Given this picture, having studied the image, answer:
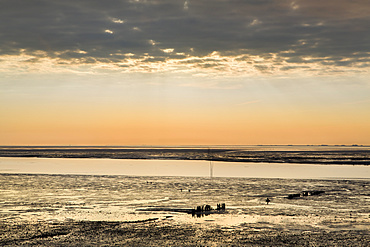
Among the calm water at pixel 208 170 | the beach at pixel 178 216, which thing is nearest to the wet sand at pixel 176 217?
the beach at pixel 178 216

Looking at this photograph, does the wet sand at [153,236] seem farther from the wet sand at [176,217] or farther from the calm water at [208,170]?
the calm water at [208,170]

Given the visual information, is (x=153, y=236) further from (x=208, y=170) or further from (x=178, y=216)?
(x=208, y=170)

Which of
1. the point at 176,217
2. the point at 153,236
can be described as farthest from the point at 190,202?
the point at 153,236

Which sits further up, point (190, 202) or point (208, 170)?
point (208, 170)

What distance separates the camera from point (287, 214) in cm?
3116

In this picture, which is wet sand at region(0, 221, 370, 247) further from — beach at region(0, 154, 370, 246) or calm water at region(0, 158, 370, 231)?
calm water at region(0, 158, 370, 231)

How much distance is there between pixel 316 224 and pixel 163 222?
1045 centimetres

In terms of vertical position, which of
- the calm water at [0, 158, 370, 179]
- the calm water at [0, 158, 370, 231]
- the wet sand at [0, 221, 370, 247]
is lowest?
the wet sand at [0, 221, 370, 247]

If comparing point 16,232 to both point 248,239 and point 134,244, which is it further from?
point 248,239

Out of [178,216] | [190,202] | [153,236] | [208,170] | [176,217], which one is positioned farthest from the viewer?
[208,170]

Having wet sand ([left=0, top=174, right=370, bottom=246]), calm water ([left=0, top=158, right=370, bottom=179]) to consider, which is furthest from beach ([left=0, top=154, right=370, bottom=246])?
calm water ([left=0, top=158, right=370, bottom=179])

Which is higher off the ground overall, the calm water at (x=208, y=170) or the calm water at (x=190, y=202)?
the calm water at (x=208, y=170)

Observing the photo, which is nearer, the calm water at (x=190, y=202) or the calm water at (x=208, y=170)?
the calm water at (x=190, y=202)

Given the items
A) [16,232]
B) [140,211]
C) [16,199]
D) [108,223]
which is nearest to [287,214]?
[140,211]
